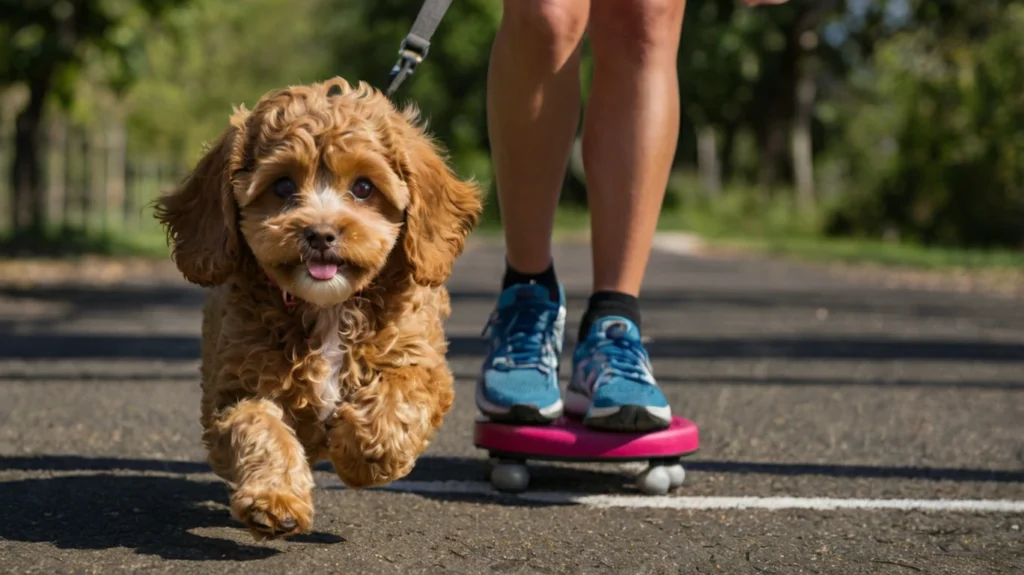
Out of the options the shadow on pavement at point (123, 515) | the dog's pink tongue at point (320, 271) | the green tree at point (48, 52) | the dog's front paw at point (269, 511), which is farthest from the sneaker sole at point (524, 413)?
the green tree at point (48, 52)

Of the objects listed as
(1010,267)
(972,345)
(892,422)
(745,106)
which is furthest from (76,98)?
(745,106)

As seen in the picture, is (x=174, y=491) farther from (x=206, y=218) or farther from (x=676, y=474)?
(x=676, y=474)

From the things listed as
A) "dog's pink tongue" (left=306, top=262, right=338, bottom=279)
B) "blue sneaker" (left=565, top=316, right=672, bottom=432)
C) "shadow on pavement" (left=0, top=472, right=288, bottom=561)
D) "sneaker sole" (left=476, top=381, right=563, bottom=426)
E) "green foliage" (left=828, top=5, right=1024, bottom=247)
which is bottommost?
"shadow on pavement" (left=0, top=472, right=288, bottom=561)

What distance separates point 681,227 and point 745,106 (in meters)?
10.8

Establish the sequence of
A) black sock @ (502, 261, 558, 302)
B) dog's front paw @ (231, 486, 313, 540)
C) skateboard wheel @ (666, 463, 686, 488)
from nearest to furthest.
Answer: dog's front paw @ (231, 486, 313, 540)
skateboard wheel @ (666, 463, 686, 488)
black sock @ (502, 261, 558, 302)

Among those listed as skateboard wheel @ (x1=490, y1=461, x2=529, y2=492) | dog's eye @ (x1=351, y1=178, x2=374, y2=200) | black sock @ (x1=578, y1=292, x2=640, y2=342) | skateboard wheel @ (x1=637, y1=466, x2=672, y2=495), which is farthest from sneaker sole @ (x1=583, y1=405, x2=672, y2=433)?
dog's eye @ (x1=351, y1=178, x2=374, y2=200)

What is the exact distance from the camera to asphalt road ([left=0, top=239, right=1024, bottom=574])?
9.57ft

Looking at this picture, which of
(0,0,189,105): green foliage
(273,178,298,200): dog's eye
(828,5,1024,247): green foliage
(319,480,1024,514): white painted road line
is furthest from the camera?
(828,5,1024,247): green foliage

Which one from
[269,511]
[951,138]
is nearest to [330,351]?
[269,511]

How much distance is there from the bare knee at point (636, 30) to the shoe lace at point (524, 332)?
0.73 metres

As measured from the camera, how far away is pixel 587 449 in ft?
11.8

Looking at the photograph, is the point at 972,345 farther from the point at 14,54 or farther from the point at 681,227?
the point at 681,227

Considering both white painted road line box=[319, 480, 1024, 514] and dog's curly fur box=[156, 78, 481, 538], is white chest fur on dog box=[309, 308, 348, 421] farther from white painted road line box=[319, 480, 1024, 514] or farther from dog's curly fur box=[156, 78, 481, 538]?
white painted road line box=[319, 480, 1024, 514]

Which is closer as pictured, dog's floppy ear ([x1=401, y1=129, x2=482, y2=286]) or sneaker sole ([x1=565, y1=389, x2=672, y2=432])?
dog's floppy ear ([x1=401, y1=129, x2=482, y2=286])
